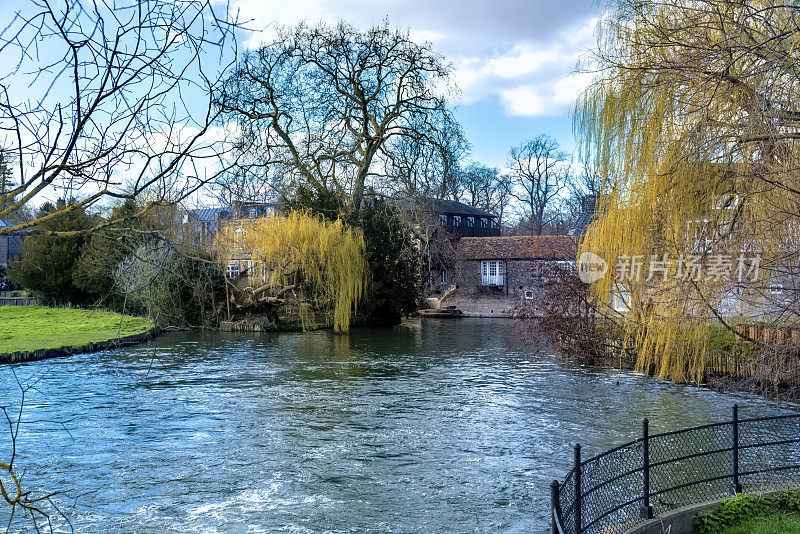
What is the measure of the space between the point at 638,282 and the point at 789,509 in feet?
28.9

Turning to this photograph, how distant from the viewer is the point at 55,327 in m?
26.9

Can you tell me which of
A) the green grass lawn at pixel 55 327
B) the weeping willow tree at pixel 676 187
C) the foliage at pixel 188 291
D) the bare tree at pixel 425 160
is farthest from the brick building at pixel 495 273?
the weeping willow tree at pixel 676 187

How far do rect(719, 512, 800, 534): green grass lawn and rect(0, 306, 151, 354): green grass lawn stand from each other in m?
14.7

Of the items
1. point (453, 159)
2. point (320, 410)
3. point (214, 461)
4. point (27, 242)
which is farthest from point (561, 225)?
point (214, 461)

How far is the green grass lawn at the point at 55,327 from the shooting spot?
843 inches

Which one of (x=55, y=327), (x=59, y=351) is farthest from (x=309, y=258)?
(x=59, y=351)

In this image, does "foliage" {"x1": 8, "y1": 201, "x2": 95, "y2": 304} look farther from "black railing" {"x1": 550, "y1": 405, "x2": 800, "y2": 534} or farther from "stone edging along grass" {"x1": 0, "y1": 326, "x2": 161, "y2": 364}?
"black railing" {"x1": 550, "y1": 405, "x2": 800, "y2": 534}

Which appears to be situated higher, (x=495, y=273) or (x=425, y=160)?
(x=425, y=160)

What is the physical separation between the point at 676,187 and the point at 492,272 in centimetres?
3113

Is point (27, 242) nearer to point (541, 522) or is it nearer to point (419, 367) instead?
point (419, 367)

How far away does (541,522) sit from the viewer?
749 cm

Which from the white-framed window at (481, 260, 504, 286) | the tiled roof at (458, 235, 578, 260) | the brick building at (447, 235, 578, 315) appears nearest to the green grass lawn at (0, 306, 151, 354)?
the brick building at (447, 235, 578, 315)

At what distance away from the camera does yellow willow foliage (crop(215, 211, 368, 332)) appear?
91.4 feet

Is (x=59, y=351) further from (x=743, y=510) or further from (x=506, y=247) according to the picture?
(x=506, y=247)
